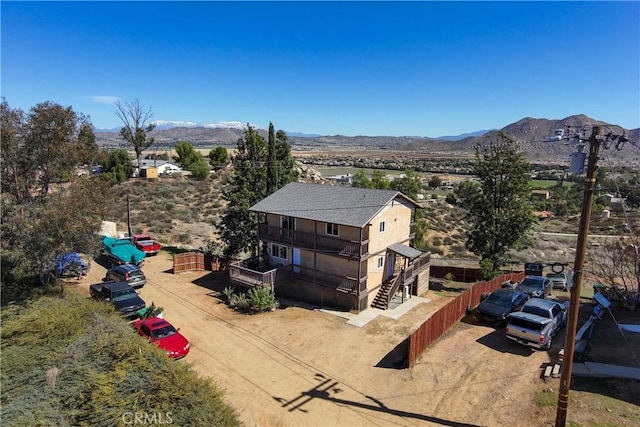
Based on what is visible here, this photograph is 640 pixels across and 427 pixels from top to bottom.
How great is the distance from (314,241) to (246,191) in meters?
9.84

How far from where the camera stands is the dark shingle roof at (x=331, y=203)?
2289cm

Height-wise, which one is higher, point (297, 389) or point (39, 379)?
point (39, 379)

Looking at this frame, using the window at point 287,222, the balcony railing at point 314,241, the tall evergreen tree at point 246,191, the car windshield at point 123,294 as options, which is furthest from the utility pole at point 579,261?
the tall evergreen tree at point 246,191

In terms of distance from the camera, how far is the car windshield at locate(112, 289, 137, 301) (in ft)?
71.6

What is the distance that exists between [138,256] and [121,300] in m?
9.53

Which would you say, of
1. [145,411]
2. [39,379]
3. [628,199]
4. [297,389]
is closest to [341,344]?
[297,389]

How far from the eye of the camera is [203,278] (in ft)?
96.9

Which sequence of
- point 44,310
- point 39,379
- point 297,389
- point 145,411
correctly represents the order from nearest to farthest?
point 145,411 < point 39,379 < point 297,389 < point 44,310

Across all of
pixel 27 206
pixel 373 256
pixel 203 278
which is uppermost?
pixel 27 206

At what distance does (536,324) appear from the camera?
16.8 meters

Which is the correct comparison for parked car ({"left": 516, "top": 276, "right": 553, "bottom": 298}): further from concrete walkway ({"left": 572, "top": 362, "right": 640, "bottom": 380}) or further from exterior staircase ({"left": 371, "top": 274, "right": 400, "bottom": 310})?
concrete walkway ({"left": 572, "top": 362, "right": 640, "bottom": 380})

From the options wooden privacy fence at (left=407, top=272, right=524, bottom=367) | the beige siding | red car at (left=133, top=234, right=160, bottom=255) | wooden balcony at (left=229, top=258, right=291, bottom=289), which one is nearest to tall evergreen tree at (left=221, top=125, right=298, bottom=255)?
wooden balcony at (left=229, top=258, right=291, bottom=289)

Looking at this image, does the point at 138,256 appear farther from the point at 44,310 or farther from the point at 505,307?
the point at 505,307

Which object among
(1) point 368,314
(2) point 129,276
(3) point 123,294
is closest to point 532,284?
(1) point 368,314
